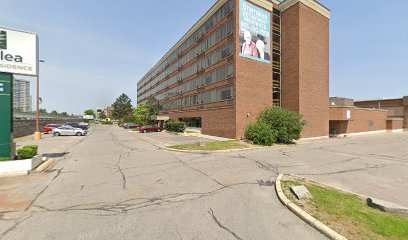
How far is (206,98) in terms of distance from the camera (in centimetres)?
3344

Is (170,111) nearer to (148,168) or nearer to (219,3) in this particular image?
(219,3)

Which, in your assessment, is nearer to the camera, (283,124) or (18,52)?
(18,52)

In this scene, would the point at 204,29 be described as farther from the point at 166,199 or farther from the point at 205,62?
the point at 166,199

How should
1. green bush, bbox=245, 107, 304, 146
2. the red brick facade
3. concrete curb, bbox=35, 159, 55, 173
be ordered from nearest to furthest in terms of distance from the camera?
concrete curb, bbox=35, 159, 55, 173, green bush, bbox=245, 107, 304, 146, the red brick facade

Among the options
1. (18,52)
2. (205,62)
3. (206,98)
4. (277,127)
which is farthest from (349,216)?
(205,62)

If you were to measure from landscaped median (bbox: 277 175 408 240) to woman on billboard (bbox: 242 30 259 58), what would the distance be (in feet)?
76.4

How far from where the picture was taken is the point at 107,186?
771cm

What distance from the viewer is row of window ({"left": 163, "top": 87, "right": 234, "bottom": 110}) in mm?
27953

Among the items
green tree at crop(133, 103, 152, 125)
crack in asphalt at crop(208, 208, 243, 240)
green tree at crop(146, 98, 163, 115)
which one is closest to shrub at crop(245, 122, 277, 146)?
crack in asphalt at crop(208, 208, 243, 240)

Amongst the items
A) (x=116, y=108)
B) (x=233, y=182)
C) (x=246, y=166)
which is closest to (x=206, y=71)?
(x=246, y=166)

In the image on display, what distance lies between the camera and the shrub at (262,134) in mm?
21141

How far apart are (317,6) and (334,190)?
33.9 meters

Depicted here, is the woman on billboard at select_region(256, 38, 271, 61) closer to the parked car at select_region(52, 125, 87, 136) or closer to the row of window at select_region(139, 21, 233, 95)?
the row of window at select_region(139, 21, 233, 95)

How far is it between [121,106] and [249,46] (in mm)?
108668
